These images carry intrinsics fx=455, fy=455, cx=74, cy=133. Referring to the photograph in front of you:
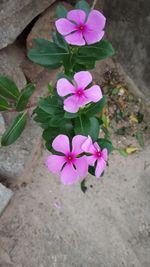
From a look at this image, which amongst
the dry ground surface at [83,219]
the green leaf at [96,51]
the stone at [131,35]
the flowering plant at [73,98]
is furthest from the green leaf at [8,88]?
the stone at [131,35]

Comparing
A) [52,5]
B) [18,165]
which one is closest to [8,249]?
[18,165]

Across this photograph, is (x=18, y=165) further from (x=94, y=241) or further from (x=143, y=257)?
(x=143, y=257)

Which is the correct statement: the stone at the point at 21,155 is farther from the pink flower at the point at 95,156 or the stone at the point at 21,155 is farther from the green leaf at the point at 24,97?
the pink flower at the point at 95,156

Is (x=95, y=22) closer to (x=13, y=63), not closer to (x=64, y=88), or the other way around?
(x=64, y=88)

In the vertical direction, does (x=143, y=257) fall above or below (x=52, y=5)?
below

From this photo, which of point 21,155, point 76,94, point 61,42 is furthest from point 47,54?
point 21,155
